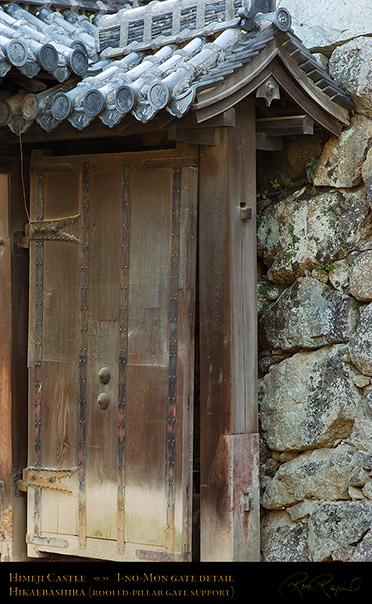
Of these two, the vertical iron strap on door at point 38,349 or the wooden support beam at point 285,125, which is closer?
the wooden support beam at point 285,125

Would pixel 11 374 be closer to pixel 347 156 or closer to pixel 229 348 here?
pixel 229 348

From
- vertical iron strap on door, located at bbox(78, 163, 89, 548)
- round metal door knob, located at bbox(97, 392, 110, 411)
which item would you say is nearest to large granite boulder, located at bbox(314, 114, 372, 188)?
vertical iron strap on door, located at bbox(78, 163, 89, 548)

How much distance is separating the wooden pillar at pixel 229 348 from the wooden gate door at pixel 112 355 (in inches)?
4.6

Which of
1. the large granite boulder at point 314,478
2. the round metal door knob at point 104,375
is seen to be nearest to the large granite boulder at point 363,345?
the large granite boulder at point 314,478

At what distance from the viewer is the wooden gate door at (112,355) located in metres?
6.25

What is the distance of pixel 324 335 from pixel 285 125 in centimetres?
144

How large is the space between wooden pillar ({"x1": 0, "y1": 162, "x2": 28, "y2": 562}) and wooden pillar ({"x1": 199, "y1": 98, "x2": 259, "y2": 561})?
1598mm

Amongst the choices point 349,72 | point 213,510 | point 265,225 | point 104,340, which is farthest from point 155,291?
point 349,72

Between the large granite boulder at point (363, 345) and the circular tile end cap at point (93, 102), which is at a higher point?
the circular tile end cap at point (93, 102)

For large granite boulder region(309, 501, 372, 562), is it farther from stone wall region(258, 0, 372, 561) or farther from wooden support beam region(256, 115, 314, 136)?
wooden support beam region(256, 115, 314, 136)

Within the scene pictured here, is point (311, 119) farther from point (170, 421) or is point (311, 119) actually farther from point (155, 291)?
point (170, 421)

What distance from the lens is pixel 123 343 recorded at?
6.48 meters

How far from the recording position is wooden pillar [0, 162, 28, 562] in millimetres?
7062

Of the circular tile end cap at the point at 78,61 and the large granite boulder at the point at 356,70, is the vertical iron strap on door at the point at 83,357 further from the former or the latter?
the large granite boulder at the point at 356,70
